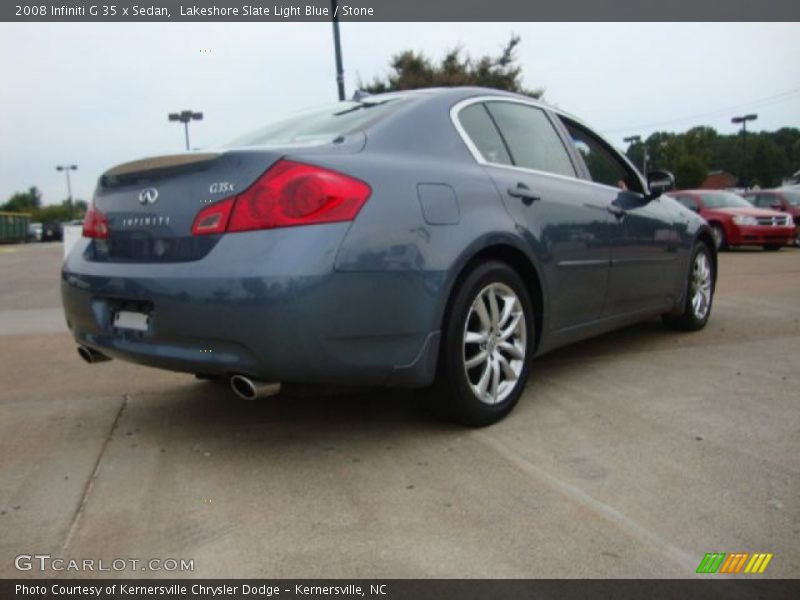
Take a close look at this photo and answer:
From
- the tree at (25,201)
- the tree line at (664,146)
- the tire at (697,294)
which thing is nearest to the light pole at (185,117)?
the tree line at (664,146)

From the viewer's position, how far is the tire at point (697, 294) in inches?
207

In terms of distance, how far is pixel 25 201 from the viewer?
10625 cm

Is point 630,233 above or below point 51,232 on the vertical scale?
below

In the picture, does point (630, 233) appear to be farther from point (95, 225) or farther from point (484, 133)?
point (95, 225)

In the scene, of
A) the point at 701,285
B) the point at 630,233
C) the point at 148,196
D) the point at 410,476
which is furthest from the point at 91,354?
the point at 701,285

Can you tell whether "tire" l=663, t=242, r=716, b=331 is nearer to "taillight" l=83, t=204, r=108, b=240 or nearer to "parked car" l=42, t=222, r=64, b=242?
"taillight" l=83, t=204, r=108, b=240

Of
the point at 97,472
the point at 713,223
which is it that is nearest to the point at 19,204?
the point at 713,223

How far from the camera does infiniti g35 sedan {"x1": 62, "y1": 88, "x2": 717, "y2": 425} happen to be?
8.48 ft

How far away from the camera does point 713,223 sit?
15109 millimetres

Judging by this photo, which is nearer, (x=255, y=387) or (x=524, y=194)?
(x=255, y=387)

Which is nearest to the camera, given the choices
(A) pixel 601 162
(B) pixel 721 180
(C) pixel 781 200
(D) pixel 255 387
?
(D) pixel 255 387

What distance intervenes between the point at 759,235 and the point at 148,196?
14.3 m

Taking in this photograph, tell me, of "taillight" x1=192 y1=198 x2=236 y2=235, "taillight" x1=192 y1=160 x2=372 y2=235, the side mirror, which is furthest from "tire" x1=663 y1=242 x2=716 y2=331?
"taillight" x1=192 y1=198 x2=236 y2=235

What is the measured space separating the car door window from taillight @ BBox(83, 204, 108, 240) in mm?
2679
